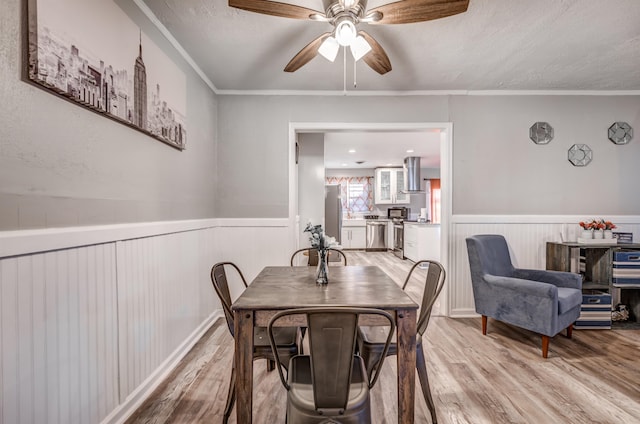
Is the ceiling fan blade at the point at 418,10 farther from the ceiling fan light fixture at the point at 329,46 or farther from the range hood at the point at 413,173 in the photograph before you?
the range hood at the point at 413,173

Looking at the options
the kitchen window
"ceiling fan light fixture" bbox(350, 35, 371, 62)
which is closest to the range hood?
the kitchen window

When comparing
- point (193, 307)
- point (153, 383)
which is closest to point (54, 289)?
point (153, 383)

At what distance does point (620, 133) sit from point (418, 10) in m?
3.35

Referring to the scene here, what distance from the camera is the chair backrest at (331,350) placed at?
111 centimetres

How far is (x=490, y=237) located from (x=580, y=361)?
1.18 metres

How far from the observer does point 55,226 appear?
4.37 ft

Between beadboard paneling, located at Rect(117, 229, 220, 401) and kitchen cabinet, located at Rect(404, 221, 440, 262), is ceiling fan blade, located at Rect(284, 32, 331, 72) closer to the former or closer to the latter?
beadboard paneling, located at Rect(117, 229, 220, 401)

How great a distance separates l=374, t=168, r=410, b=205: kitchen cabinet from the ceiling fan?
7044 millimetres

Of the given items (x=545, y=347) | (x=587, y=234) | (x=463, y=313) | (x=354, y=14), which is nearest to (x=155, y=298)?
(x=354, y=14)

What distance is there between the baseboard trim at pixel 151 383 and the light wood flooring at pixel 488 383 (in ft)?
0.14

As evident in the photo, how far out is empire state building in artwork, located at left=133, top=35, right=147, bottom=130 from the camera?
1.88 m

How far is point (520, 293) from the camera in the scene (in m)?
2.59

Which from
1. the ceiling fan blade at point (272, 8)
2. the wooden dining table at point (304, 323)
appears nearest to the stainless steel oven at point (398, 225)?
the wooden dining table at point (304, 323)

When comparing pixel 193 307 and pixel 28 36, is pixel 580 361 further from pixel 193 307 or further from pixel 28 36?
pixel 28 36
